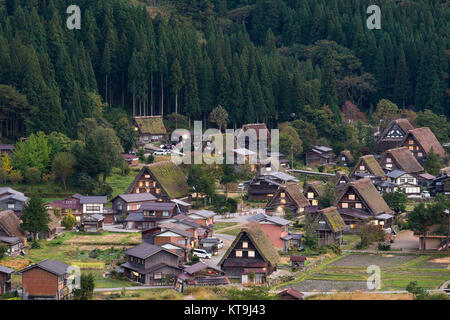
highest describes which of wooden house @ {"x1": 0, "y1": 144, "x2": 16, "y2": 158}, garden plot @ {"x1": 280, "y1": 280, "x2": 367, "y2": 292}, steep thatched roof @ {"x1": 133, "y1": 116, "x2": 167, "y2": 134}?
steep thatched roof @ {"x1": 133, "y1": 116, "x2": 167, "y2": 134}

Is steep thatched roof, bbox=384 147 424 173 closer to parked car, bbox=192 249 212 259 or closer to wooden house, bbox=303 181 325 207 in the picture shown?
wooden house, bbox=303 181 325 207

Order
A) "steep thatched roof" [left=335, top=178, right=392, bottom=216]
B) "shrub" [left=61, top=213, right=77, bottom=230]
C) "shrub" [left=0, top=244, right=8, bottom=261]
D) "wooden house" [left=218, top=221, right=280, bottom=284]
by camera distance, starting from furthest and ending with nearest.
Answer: "steep thatched roof" [left=335, top=178, right=392, bottom=216] → "shrub" [left=61, top=213, right=77, bottom=230] → "shrub" [left=0, top=244, right=8, bottom=261] → "wooden house" [left=218, top=221, right=280, bottom=284]

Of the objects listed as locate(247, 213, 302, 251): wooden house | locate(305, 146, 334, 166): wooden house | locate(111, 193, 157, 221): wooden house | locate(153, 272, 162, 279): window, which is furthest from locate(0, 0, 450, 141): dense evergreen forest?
locate(153, 272, 162, 279): window

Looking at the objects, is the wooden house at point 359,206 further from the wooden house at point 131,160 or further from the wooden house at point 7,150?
the wooden house at point 7,150

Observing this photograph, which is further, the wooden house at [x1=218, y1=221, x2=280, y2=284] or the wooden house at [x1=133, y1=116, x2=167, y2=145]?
the wooden house at [x1=133, y1=116, x2=167, y2=145]

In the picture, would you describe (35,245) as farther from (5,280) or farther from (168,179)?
(168,179)

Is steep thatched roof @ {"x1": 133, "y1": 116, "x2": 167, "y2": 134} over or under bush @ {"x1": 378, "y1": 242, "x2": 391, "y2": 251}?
over

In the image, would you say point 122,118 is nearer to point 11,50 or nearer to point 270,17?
point 11,50

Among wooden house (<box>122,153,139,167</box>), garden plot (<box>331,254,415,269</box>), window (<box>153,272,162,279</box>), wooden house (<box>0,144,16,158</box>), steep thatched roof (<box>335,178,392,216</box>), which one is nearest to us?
window (<box>153,272,162,279</box>)
